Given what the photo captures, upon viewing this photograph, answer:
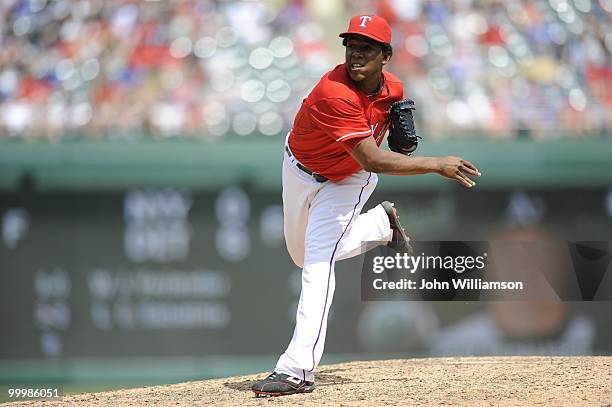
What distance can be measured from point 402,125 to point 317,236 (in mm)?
575

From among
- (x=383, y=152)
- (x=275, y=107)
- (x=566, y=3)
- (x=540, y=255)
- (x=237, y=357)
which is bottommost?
(x=237, y=357)

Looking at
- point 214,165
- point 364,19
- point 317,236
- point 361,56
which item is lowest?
point 317,236

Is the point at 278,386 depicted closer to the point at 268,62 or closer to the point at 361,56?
the point at 361,56

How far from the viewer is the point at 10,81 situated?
745 cm

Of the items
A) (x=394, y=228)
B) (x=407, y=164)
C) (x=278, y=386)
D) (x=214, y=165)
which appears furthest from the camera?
(x=214, y=165)

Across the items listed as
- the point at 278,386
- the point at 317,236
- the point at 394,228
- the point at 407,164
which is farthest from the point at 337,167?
the point at 278,386

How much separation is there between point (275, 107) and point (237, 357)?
6.15 ft

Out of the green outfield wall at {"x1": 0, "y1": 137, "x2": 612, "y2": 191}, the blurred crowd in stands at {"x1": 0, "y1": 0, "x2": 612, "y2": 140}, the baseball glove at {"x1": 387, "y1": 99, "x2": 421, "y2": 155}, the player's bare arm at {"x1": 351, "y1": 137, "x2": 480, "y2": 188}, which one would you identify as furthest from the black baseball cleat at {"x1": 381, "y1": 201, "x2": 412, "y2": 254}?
the blurred crowd in stands at {"x1": 0, "y1": 0, "x2": 612, "y2": 140}

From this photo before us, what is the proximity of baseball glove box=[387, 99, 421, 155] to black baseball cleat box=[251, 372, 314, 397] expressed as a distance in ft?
3.49

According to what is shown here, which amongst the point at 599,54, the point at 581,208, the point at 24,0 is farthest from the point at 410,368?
the point at 24,0

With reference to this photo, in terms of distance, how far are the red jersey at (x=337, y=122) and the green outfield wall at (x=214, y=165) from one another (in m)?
2.27

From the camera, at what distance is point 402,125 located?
3.78 metres

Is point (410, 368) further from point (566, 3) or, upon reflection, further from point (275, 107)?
point (566, 3)

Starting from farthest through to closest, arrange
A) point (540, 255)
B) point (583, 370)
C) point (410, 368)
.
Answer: point (540, 255) < point (410, 368) < point (583, 370)
